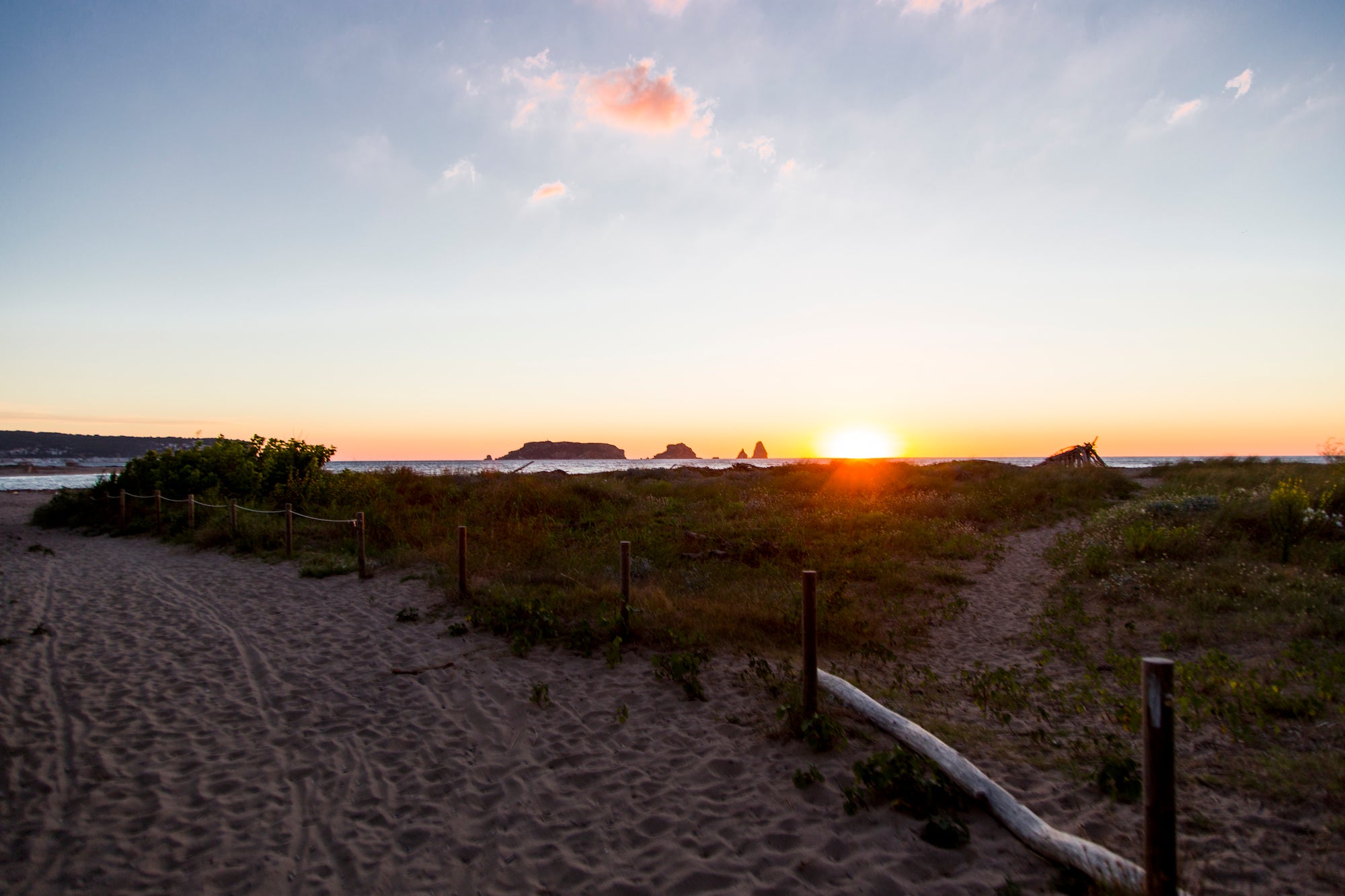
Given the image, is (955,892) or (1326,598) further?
(1326,598)

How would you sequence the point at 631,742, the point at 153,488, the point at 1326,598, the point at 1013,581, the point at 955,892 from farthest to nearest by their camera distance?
the point at 153,488
the point at 1013,581
the point at 1326,598
the point at 631,742
the point at 955,892

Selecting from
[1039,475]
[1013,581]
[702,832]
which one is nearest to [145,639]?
[702,832]

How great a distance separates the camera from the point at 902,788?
14.0 ft

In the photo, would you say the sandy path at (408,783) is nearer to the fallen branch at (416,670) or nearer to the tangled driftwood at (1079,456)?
the fallen branch at (416,670)

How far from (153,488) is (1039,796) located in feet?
82.3

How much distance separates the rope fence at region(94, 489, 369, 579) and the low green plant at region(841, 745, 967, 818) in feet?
32.7

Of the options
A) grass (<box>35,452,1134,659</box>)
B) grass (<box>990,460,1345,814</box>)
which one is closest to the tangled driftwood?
grass (<box>35,452,1134,659</box>)

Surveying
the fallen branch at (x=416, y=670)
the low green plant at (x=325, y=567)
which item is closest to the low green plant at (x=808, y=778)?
the fallen branch at (x=416, y=670)

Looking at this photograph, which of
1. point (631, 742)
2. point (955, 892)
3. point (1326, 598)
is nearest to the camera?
point (955, 892)

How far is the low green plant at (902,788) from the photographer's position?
4.15m

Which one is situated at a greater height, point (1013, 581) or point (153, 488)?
point (153, 488)

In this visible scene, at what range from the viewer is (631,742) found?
5.46 m

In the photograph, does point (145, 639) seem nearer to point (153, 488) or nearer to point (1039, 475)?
point (153, 488)

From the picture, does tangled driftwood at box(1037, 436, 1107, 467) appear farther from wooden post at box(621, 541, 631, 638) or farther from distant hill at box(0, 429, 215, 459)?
distant hill at box(0, 429, 215, 459)
